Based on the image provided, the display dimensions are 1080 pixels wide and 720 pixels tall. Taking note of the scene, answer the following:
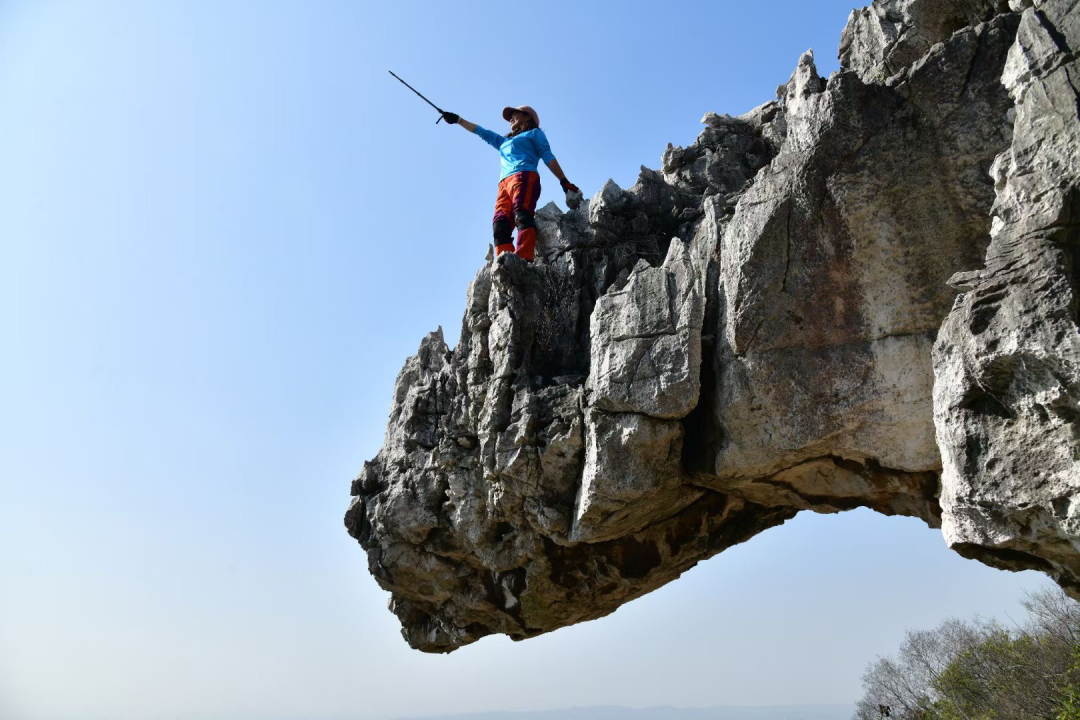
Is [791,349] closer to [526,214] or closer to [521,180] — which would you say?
[526,214]

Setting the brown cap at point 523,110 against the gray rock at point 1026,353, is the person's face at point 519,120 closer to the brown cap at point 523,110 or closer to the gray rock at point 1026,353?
the brown cap at point 523,110

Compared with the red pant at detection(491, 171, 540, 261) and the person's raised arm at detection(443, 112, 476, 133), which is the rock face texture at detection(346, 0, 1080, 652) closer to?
the red pant at detection(491, 171, 540, 261)

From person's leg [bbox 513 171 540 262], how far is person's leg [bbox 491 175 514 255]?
175 millimetres

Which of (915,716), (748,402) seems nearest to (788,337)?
(748,402)

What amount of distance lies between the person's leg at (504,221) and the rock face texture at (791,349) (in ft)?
1.54

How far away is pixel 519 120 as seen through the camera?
12383 mm

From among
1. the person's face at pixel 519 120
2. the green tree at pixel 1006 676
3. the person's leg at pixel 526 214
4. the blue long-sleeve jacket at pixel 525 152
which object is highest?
the person's face at pixel 519 120

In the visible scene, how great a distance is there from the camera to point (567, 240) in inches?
452

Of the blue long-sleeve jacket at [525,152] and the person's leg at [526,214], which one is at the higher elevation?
the blue long-sleeve jacket at [525,152]

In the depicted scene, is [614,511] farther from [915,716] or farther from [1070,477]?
[915,716]

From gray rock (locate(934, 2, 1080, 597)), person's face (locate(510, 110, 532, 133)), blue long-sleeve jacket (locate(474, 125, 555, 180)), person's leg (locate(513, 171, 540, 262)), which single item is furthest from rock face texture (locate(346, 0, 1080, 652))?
person's face (locate(510, 110, 532, 133))

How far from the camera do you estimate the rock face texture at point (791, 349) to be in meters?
6.38

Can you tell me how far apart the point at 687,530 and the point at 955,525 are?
15.5 ft

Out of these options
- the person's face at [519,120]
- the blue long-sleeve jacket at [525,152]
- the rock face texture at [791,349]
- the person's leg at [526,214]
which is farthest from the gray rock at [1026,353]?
the person's face at [519,120]
